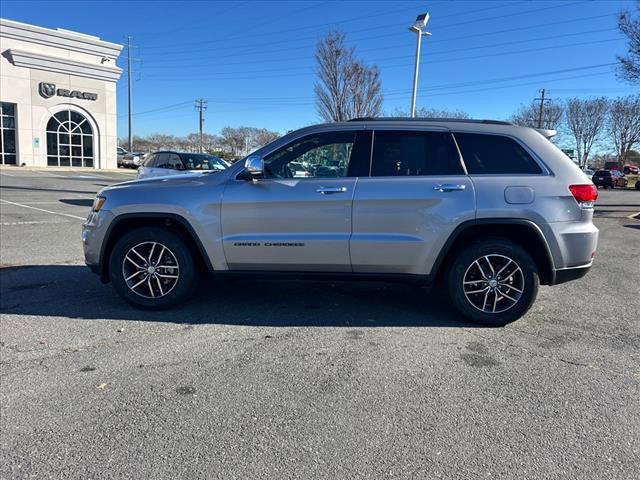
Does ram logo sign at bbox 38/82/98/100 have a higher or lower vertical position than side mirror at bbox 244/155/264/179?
higher

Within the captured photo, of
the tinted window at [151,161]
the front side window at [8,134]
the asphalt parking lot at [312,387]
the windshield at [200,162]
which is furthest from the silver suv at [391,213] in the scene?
the front side window at [8,134]

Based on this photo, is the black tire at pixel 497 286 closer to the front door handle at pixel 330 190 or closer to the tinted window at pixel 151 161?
the front door handle at pixel 330 190

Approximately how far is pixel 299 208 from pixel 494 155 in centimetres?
187

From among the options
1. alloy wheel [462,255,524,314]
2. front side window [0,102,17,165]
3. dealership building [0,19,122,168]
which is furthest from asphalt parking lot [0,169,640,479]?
front side window [0,102,17,165]

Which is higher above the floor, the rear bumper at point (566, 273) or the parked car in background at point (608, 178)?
the parked car in background at point (608, 178)

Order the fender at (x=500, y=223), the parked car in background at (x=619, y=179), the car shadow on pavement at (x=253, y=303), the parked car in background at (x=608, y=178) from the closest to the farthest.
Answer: the fender at (x=500, y=223)
the car shadow on pavement at (x=253, y=303)
the parked car in background at (x=608, y=178)
the parked car in background at (x=619, y=179)

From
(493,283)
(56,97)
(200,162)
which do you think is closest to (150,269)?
(493,283)

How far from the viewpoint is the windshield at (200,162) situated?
601 inches

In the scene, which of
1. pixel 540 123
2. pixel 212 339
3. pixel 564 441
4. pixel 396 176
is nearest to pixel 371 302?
pixel 396 176

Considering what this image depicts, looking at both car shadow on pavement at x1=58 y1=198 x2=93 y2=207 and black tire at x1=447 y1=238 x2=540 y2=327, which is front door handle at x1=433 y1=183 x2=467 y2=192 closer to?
black tire at x1=447 y1=238 x2=540 y2=327

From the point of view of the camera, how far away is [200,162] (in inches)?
615

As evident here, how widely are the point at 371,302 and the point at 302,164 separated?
1.70m

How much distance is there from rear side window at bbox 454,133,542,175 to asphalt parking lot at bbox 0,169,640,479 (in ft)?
4.80

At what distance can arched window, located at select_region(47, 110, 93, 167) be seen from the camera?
132 ft
